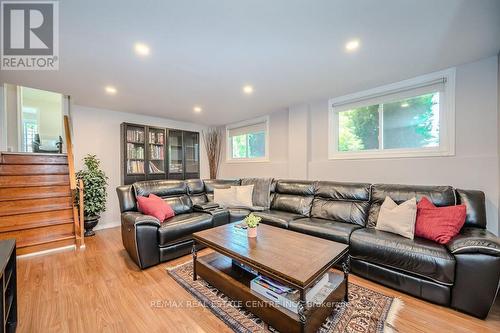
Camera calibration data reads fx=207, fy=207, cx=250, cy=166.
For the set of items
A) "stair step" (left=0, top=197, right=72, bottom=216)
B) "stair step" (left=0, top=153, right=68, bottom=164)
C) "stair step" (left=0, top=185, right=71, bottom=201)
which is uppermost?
"stair step" (left=0, top=153, right=68, bottom=164)

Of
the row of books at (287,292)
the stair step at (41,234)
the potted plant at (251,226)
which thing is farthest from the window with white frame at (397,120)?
the stair step at (41,234)

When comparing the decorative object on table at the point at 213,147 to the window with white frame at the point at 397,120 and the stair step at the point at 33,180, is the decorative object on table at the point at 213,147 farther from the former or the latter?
the window with white frame at the point at 397,120

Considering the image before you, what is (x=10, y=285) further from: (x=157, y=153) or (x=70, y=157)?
(x=157, y=153)

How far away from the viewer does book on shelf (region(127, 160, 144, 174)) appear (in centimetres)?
397

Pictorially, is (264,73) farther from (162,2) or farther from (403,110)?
(403,110)

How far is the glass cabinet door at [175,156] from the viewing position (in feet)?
14.9

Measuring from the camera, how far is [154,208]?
8.78 feet

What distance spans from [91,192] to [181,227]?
6.38 ft

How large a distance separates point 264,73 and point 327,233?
6.57 ft

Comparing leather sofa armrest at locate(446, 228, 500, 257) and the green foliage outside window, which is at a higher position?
the green foliage outside window

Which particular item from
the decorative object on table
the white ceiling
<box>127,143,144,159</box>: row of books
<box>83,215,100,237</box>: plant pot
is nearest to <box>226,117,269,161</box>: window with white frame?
the decorative object on table

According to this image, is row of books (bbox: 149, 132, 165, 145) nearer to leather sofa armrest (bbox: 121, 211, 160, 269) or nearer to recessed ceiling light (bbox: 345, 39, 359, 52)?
leather sofa armrest (bbox: 121, 211, 160, 269)

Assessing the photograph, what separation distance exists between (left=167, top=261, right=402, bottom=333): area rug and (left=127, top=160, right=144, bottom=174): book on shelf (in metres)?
2.79

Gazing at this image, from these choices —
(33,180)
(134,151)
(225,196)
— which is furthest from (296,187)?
(33,180)
